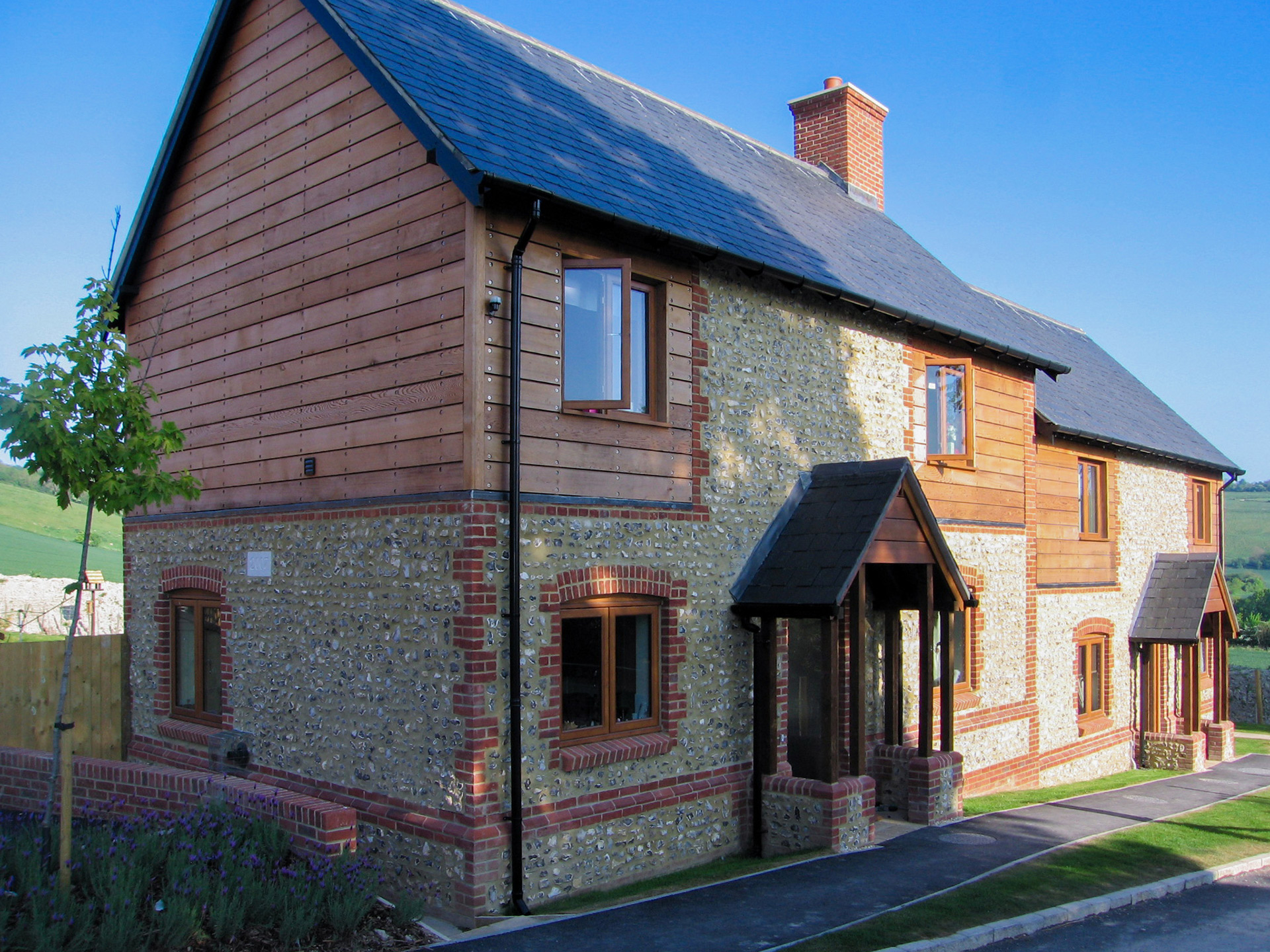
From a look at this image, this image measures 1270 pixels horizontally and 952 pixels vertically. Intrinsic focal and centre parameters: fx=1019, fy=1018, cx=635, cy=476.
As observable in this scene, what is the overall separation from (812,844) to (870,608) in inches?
130

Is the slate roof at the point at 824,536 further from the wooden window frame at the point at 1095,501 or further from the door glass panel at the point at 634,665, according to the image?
the wooden window frame at the point at 1095,501

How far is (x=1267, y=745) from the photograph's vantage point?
76.1ft

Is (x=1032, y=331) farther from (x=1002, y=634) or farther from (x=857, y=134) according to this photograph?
(x=1002, y=634)

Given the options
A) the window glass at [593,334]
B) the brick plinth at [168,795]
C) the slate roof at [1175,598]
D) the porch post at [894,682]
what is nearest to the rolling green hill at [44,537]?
the brick plinth at [168,795]

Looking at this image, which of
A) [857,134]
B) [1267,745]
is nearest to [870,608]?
[857,134]

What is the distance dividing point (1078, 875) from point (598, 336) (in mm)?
6515

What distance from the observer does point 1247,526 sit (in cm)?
9825

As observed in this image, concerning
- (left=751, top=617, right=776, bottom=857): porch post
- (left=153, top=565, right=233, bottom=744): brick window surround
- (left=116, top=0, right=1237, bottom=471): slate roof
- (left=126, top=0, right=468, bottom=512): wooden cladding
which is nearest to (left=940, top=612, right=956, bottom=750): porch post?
(left=751, top=617, right=776, bottom=857): porch post

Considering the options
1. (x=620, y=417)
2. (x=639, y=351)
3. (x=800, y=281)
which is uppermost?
(x=800, y=281)

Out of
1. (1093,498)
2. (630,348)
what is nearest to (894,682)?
(630,348)

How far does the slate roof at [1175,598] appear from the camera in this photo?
19531mm

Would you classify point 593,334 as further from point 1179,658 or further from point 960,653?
point 1179,658

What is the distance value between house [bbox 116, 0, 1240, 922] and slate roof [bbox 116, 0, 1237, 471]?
78 millimetres

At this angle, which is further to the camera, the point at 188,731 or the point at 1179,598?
the point at 1179,598
